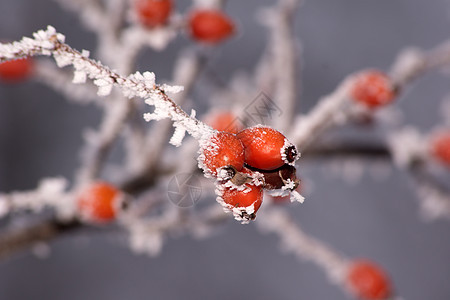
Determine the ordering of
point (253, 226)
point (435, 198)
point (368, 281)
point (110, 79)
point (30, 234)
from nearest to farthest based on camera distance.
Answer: point (110, 79) < point (30, 234) < point (368, 281) < point (435, 198) < point (253, 226)

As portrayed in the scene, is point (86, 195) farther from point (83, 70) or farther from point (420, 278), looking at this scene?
point (420, 278)


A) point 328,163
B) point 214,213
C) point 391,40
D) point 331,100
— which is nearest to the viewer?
point 331,100

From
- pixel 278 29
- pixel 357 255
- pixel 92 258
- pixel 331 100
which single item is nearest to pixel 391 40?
pixel 357 255

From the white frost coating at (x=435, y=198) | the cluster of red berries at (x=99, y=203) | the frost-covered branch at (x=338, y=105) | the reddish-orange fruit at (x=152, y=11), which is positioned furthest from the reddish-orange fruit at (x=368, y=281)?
the reddish-orange fruit at (x=152, y=11)

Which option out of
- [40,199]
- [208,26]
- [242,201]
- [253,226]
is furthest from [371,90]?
[253,226]

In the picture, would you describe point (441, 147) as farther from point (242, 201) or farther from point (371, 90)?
point (242, 201)

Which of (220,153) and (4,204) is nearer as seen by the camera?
(220,153)
